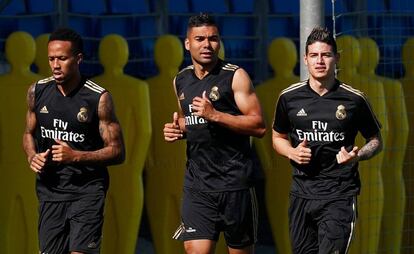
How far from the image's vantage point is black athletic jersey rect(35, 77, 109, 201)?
759 centimetres

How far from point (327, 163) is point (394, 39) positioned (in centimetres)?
275

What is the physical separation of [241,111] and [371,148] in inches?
31.0

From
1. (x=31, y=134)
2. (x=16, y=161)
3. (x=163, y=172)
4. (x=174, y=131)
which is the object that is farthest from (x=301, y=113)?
(x=16, y=161)

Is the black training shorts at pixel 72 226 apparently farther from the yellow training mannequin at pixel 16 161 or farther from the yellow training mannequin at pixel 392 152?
the yellow training mannequin at pixel 392 152

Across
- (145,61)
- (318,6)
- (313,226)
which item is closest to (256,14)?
(145,61)

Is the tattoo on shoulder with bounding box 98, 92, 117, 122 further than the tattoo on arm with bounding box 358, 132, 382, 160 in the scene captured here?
Yes

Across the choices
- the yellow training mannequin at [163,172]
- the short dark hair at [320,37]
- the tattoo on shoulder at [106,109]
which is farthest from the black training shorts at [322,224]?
the yellow training mannequin at [163,172]

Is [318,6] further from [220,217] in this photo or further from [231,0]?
[231,0]

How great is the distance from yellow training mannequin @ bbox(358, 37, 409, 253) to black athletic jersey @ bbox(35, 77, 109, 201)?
266 centimetres

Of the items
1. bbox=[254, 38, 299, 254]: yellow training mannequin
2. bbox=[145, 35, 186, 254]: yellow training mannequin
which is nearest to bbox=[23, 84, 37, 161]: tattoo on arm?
bbox=[145, 35, 186, 254]: yellow training mannequin

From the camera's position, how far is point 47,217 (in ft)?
25.1

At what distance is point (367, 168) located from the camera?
31.1 feet

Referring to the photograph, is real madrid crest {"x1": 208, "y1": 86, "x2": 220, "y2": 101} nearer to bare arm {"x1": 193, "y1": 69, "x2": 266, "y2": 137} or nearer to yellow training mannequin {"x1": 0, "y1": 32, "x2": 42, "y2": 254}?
bare arm {"x1": 193, "y1": 69, "x2": 266, "y2": 137}

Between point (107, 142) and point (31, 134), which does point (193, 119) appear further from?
point (31, 134)
